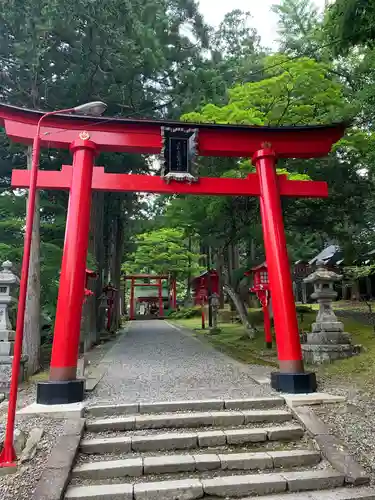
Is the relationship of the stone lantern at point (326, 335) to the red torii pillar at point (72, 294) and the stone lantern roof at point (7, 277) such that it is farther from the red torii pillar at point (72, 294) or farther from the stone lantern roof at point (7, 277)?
the stone lantern roof at point (7, 277)

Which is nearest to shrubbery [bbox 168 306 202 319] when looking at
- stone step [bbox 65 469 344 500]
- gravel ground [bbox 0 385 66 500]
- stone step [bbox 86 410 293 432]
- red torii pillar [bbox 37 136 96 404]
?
red torii pillar [bbox 37 136 96 404]

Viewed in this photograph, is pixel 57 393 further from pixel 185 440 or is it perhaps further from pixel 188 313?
pixel 188 313

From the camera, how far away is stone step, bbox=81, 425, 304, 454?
437 centimetres

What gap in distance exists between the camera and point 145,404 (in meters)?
5.30

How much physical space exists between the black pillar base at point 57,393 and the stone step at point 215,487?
191cm

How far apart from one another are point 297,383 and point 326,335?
3164mm

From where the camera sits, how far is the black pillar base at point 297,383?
587 cm

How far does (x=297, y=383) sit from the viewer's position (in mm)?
5891

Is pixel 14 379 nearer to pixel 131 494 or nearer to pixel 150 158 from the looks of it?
pixel 131 494

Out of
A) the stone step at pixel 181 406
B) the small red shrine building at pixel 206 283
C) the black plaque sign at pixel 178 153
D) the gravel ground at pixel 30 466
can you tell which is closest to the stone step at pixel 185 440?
the gravel ground at pixel 30 466

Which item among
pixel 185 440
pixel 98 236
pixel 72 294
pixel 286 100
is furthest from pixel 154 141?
pixel 98 236

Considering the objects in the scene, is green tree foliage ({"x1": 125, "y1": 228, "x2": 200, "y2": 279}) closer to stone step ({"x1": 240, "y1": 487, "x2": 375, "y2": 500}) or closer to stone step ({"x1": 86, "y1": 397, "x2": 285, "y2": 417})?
stone step ({"x1": 86, "y1": 397, "x2": 285, "y2": 417})

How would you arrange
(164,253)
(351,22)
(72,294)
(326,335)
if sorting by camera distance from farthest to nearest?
(164,253) → (326,335) → (351,22) → (72,294)

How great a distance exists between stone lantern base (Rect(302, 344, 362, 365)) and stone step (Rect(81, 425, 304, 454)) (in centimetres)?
406
